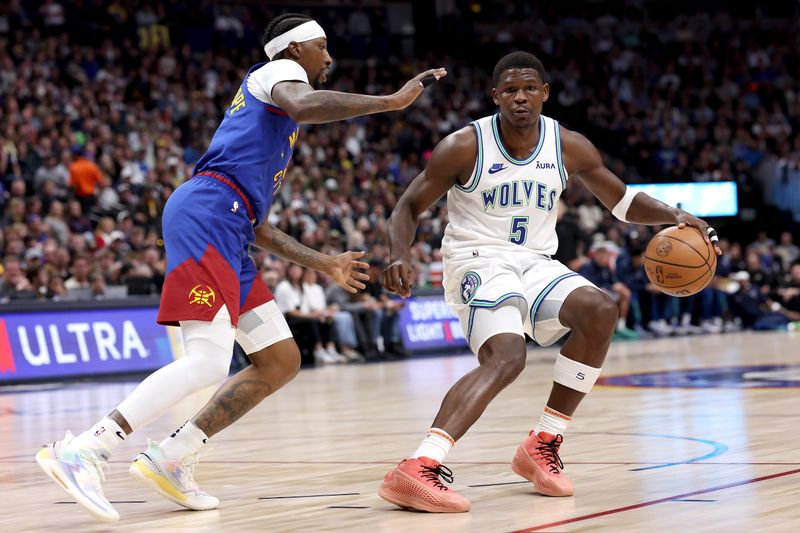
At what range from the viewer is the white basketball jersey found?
565 cm

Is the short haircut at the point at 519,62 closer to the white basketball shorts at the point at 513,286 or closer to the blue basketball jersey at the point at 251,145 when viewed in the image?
the white basketball shorts at the point at 513,286

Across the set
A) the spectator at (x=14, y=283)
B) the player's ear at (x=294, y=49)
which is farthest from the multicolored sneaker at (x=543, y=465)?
the spectator at (x=14, y=283)

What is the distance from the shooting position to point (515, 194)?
5.66 m

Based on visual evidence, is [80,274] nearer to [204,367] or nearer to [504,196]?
[504,196]

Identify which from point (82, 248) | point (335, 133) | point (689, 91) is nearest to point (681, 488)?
point (82, 248)

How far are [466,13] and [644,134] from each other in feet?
18.7

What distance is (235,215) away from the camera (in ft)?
17.1

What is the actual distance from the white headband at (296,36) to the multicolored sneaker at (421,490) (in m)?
1.86

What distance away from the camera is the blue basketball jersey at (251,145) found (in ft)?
17.2

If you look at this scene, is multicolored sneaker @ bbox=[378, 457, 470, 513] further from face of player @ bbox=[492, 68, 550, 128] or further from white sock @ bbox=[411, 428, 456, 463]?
face of player @ bbox=[492, 68, 550, 128]

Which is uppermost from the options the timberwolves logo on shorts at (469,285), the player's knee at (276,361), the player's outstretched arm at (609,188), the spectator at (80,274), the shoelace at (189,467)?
the player's outstretched arm at (609,188)

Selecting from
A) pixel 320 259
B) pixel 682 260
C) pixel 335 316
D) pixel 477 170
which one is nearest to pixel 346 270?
pixel 320 259

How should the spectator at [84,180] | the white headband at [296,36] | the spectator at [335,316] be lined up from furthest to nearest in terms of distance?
A: the spectator at [84,180] < the spectator at [335,316] < the white headband at [296,36]

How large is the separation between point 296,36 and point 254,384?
152 cm
